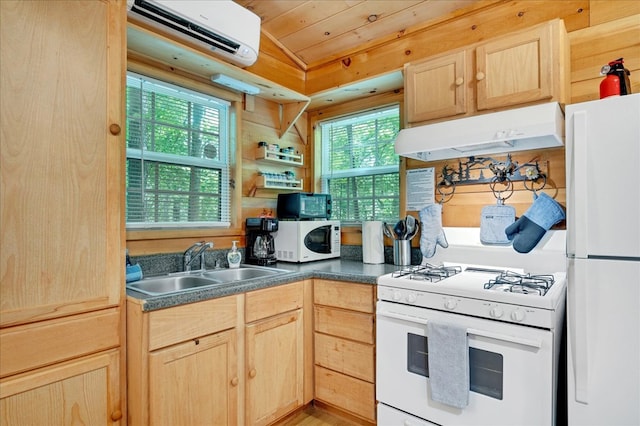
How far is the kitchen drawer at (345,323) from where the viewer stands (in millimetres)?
2018

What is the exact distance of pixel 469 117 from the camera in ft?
6.46

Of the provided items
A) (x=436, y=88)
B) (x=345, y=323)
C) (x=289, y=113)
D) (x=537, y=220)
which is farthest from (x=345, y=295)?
(x=289, y=113)

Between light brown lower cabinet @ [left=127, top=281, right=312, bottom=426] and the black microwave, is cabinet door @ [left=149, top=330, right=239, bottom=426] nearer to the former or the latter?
light brown lower cabinet @ [left=127, top=281, right=312, bottom=426]

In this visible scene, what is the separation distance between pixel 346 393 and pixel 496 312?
1.03 m

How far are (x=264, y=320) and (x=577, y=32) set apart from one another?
2.29m

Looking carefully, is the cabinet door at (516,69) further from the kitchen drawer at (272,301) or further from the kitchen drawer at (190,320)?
the kitchen drawer at (190,320)

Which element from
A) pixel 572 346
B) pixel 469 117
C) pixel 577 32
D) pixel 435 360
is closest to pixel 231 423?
pixel 435 360

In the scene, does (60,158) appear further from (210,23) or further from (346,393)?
(346,393)

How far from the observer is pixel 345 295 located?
210 cm

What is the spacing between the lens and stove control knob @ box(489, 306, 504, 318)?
1535mm

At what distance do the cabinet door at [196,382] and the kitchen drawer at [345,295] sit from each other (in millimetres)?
602

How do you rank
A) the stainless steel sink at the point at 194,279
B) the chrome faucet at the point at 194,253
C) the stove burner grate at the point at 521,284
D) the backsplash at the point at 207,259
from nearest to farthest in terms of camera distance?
the stove burner grate at the point at 521,284
the stainless steel sink at the point at 194,279
the backsplash at the point at 207,259
the chrome faucet at the point at 194,253

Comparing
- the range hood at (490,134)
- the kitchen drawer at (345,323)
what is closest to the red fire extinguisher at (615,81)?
the range hood at (490,134)

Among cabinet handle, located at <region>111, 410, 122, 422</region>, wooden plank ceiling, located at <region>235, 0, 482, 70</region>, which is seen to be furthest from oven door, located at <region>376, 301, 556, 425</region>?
wooden plank ceiling, located at <region>235, 0, 482, 70</region>
